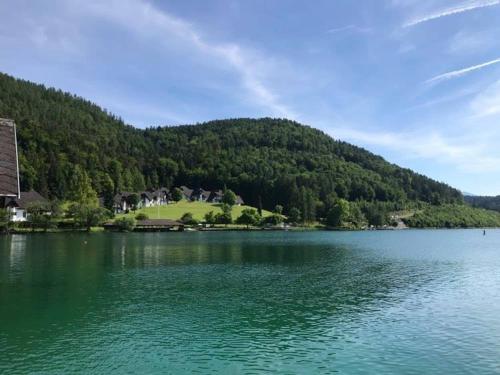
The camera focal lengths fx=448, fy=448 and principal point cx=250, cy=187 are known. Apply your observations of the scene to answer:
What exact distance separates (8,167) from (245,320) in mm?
20290

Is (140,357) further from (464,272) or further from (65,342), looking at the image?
(464,272)

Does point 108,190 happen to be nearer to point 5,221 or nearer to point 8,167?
point 5,221

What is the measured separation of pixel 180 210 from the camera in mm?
166750

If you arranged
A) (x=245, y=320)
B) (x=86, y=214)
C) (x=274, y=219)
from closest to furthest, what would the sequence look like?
1. (x=245, y=320)
2. (x=86, y=214)
3. (x=274, y=219)

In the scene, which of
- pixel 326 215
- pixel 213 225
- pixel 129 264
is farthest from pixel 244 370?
pixel 326 215

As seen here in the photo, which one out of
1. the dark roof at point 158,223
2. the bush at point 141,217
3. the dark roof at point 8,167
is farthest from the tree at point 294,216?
the dark roof at point 8,167

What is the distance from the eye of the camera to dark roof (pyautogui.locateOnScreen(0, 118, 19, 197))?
796 cm

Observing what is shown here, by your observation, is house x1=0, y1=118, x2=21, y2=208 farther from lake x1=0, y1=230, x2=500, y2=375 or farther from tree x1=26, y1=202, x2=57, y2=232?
tree x1=26, y1=202, x2=57, y2=232

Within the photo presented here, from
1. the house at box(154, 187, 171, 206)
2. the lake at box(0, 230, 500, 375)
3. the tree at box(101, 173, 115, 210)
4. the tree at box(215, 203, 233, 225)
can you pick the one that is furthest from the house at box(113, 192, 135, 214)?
the lake at box(0, 230, 500, 375)

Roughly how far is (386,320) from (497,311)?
878 centimetres

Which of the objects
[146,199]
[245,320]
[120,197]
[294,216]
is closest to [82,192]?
[120,197]

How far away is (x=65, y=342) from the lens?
21500 mm

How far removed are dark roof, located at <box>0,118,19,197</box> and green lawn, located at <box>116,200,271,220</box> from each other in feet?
465

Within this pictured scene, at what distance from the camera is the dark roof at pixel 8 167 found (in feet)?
26.1
